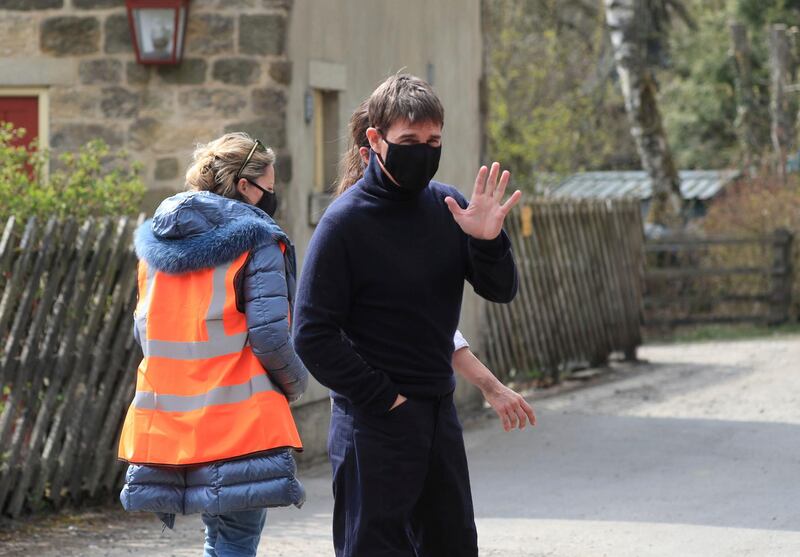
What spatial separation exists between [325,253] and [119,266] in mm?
3807

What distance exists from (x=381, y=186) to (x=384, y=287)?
0.28 m

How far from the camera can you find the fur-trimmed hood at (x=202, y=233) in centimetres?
467

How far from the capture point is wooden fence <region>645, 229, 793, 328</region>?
1934 centimetres

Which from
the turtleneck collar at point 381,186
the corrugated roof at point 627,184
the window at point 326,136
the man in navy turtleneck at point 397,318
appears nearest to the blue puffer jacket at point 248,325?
the man in navy turtleneck at point 397,318

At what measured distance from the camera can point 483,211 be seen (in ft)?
13.0

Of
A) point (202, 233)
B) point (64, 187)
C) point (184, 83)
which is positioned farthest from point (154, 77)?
point (202, 233)

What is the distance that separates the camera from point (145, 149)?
8930 millimetres

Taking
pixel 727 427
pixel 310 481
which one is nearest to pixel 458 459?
pixel 310 481

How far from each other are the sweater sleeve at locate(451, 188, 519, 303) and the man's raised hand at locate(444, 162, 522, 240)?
4 cm

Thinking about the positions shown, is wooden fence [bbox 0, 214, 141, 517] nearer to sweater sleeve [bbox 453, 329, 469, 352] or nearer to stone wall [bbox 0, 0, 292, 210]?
stone wall [bbox 0, 0, 292, 210]

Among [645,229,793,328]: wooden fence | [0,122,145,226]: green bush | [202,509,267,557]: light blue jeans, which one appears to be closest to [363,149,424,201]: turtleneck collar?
[202,509,267,557]: light blue jeans

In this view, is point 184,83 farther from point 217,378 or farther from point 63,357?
point 217,378

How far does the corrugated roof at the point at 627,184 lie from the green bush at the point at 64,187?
79.3 ft

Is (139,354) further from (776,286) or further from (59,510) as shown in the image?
(776,286)
